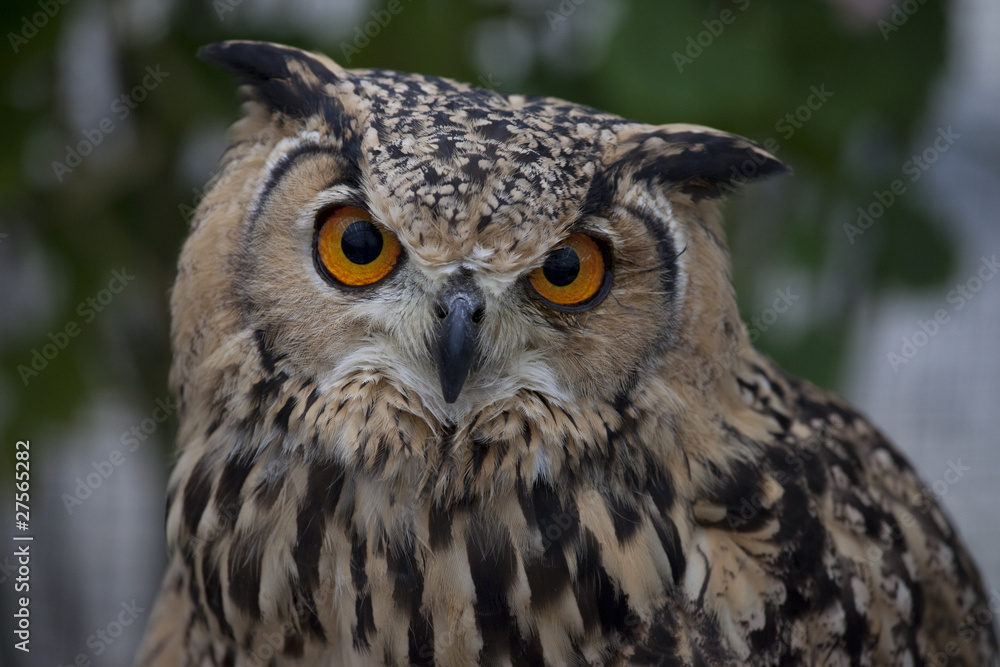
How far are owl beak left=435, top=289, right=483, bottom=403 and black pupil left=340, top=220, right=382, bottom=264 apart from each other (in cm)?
10

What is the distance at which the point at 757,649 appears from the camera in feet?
3.65

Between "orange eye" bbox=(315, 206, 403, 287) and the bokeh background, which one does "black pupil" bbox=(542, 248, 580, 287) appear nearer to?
"orange eye" bbox=(315, 206, 403, 287)

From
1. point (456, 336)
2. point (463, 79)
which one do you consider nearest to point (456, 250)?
point (456, 336)

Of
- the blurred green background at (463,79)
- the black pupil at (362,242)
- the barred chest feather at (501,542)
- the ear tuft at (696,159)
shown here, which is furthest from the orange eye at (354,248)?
the blurred green background at (463,79)

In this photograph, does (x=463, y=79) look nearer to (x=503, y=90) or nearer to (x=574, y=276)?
(x=503, y=90)

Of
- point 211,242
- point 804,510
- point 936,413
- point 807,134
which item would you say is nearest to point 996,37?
point 936,413

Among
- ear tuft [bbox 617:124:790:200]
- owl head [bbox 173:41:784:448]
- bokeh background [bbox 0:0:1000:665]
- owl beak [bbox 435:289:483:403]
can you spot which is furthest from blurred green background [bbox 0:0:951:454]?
owl beak [bbox 435:289:483:403]

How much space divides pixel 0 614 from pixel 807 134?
2.37 meters

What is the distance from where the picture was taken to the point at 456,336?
96cm

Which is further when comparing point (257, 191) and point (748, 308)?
point (748, 308)

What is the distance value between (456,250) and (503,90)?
961mm

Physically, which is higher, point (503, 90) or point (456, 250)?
point (456, 250)

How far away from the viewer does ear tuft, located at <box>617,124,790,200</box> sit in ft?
3.51

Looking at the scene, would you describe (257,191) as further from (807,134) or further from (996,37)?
(996,37)
